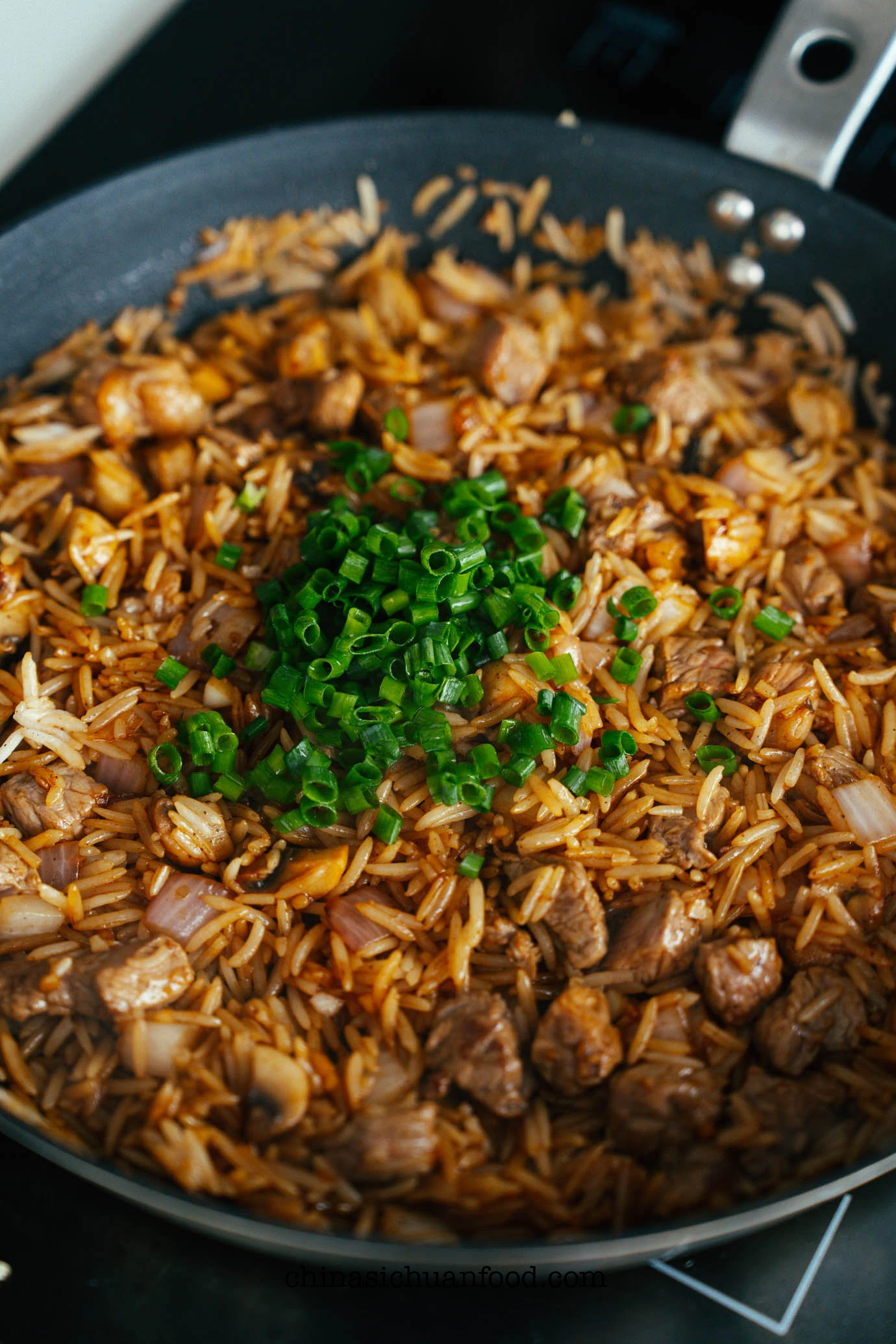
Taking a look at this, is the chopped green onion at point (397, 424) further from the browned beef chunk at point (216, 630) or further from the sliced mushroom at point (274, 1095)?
the sliced mushroom at point (274, 1095)

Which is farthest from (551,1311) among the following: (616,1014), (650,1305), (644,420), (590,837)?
(644,420)

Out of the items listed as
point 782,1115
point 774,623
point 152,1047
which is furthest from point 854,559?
point 152,1047

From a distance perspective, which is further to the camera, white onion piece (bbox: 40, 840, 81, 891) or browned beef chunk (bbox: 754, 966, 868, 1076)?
white onion piece (bbox: 40, 840, 81, 891)

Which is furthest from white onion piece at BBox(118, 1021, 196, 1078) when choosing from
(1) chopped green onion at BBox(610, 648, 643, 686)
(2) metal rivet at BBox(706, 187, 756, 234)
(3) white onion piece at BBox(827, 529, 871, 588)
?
(2) metal rivet at BBox(706, 187, 756, 234)

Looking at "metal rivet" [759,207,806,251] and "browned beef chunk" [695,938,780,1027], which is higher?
"metal rivet" [759,207,806,251]

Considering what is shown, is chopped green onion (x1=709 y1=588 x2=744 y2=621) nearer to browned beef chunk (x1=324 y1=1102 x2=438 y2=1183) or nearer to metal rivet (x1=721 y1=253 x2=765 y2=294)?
metal rivet (x1=721 y1=253 x2=765 y2=294)

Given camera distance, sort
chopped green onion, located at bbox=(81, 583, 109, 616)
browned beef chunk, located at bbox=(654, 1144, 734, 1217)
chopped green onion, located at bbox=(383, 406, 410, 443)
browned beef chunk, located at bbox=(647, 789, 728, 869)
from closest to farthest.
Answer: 1. browned beef chunk, located at bbox=(654, 1144, 734, 1217)
2. browned beef chunk, located at bbox=(647, 789, 728, 869)
3. chopped green onion, located at bbox=(81, 583, 109, 616)
4. chopped green onion, located at bbox=(383, 406, 410, 443)

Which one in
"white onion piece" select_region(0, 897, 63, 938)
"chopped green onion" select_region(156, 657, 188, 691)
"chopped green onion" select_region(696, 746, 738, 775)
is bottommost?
"white onion piece" select_region(0, 897, 63, 938)
